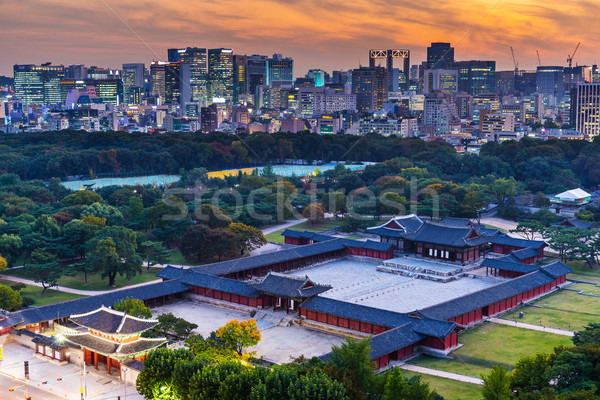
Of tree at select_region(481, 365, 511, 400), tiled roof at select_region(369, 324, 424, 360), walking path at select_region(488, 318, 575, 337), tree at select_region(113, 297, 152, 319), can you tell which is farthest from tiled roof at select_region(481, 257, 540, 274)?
tree at select_region(113, 297, 152, 319)

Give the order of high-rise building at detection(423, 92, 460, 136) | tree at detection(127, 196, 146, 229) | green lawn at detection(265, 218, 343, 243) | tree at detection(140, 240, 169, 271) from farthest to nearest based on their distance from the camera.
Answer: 1. high-rise building at detection(423, 92, 460, 136)
2. green lawn at detection(265, 218, 343, 243)
3. tree at detection(127, 196, 146, 229)
4. tree at detection(140, 240, 169, 271)

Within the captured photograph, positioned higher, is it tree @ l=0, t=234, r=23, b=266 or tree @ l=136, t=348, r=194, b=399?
tree @ l=0, t=234, r=23, b=266

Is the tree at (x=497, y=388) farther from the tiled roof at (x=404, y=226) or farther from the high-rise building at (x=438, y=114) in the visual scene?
the high-rise building at (x=438, y=114)

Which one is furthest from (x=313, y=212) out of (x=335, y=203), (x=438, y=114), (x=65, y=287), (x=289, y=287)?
(x=438, y=114)

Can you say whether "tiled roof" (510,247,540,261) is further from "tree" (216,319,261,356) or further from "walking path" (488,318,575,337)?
"tree" (216,319,261,356)

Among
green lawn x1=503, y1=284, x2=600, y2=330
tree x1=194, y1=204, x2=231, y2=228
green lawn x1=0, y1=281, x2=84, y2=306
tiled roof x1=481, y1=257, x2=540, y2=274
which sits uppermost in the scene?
tree x1=194, y1=204, x2=231, y2=228

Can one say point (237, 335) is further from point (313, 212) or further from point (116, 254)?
point (313, 212)

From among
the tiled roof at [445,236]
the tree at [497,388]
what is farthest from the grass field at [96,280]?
the tree at [497,388]
